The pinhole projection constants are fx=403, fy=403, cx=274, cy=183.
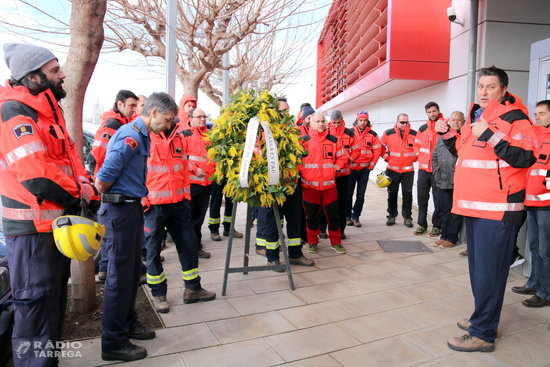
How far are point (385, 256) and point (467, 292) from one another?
159 centimetres

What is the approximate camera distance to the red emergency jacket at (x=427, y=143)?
7.32 metres

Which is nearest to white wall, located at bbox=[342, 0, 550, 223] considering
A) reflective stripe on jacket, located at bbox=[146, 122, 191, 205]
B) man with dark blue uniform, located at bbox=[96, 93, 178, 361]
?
reflective stripe on jacket, located at bbox=[146, 122, 191, 205]

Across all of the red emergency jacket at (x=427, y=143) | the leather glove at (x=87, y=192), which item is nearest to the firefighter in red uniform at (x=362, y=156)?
the red emergency jacket at (x=427, y=143)

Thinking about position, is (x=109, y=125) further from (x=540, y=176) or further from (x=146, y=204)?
(x=540, y=176)

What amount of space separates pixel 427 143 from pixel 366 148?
120 cm

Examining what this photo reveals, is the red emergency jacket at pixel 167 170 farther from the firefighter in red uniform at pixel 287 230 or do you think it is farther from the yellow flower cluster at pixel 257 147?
the firefighter in red uniform at pixel 287 230

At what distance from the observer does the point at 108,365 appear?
3082 mm

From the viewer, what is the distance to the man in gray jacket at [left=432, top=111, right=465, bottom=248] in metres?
6.67

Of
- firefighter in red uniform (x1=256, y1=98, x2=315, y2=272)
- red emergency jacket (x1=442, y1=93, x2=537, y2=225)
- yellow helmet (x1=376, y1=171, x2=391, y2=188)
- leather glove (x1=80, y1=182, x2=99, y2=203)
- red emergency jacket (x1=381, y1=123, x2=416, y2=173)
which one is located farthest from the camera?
red emergency jacket (x1=381, y1=123, x2=416, y2=173)

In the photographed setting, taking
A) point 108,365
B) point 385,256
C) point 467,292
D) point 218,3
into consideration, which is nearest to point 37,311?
point 108,365

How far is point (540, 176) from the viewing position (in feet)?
14.2

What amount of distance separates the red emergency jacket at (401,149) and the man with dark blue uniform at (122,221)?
18.8 feet

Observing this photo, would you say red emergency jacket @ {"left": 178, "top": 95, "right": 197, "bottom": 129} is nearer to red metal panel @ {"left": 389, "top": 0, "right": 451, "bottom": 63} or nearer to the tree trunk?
the tree trunk

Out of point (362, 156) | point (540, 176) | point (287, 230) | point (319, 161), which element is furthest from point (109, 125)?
point (362, 156)
